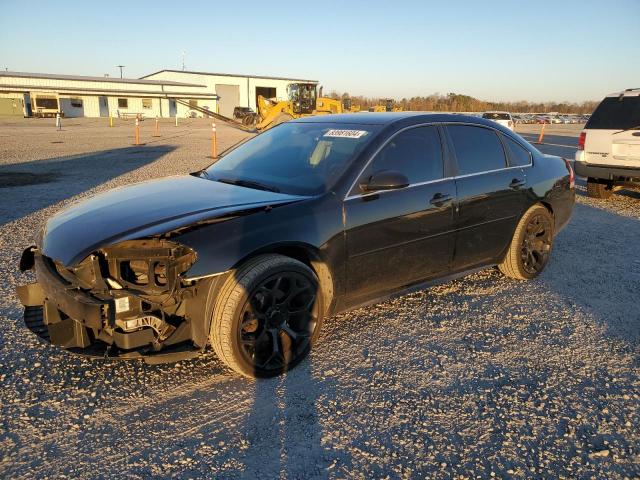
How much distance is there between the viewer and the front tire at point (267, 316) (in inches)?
111

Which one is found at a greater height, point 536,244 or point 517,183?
point 517,183

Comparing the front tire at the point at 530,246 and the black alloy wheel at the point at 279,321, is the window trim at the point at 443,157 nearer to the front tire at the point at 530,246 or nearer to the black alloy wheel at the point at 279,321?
the front tire at the point at 530,246

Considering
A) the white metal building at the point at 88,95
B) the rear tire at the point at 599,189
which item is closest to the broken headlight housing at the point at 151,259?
the rear tire at the point at 599,189

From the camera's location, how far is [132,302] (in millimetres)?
2682

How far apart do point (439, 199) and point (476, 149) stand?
79 centimetres

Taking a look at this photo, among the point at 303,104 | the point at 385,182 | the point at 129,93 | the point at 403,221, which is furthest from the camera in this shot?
the point at 129,93

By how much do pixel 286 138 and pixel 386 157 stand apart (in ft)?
3.37

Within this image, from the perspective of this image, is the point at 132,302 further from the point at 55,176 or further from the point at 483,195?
the point at 55,176

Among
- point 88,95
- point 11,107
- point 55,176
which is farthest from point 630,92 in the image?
point 88,95

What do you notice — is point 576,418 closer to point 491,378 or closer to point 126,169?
point 491,378

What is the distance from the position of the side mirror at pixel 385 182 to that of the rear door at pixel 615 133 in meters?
6.56

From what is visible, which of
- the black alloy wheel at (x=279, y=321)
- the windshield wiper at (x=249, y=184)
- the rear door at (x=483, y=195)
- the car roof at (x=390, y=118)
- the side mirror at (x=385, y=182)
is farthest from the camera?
the rear door at (x=483, y=195)

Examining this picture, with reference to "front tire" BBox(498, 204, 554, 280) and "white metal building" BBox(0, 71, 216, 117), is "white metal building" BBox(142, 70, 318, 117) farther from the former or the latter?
"front tire" BBox(498, 204, 554, 280)

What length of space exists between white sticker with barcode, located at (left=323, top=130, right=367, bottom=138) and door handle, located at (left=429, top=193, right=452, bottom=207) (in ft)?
2.43
